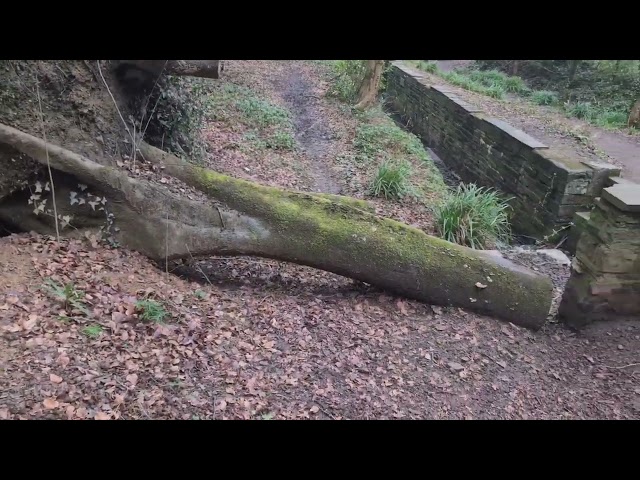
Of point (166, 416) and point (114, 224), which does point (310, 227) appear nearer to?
point (114, 224)

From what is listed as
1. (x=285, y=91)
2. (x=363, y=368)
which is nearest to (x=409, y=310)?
(x=363, y=368)

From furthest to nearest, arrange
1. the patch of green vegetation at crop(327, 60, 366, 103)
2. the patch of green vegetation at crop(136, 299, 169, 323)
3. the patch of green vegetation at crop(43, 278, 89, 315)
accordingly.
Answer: the patch of green vegetation at crop(327, 60, 366, 103), the patch of green vegetation at crop(136, 299, 169, 323), the patch of green vegetation at crop(43, 278, 89, 315)

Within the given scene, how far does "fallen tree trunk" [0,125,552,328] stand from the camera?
4.05 metres

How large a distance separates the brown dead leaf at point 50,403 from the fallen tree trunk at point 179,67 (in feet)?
10.8

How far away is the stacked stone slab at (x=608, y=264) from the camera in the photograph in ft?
13.9

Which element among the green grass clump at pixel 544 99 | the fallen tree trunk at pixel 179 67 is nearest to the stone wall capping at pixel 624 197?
the fallen tree trunk at pixel 179 67

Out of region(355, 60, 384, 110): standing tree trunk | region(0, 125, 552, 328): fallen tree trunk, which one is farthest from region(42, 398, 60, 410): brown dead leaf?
region(355, 60, 384, 110): standing tree trunk

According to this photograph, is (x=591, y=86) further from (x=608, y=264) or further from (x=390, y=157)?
(x=608, y=264)

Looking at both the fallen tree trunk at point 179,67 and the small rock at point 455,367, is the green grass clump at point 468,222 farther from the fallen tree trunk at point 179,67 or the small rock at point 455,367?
the fallen tree trunk at point 179,67

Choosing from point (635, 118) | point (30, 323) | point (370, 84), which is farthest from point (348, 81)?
point (30, 323)

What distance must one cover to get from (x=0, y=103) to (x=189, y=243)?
5.96 feet

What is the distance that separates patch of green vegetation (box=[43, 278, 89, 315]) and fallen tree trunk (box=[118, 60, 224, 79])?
93.7 inches

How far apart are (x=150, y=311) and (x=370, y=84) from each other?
9981mm

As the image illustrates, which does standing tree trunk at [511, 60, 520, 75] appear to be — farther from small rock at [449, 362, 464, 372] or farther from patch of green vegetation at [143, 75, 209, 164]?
small rock at [449, 362, 464, 372]
